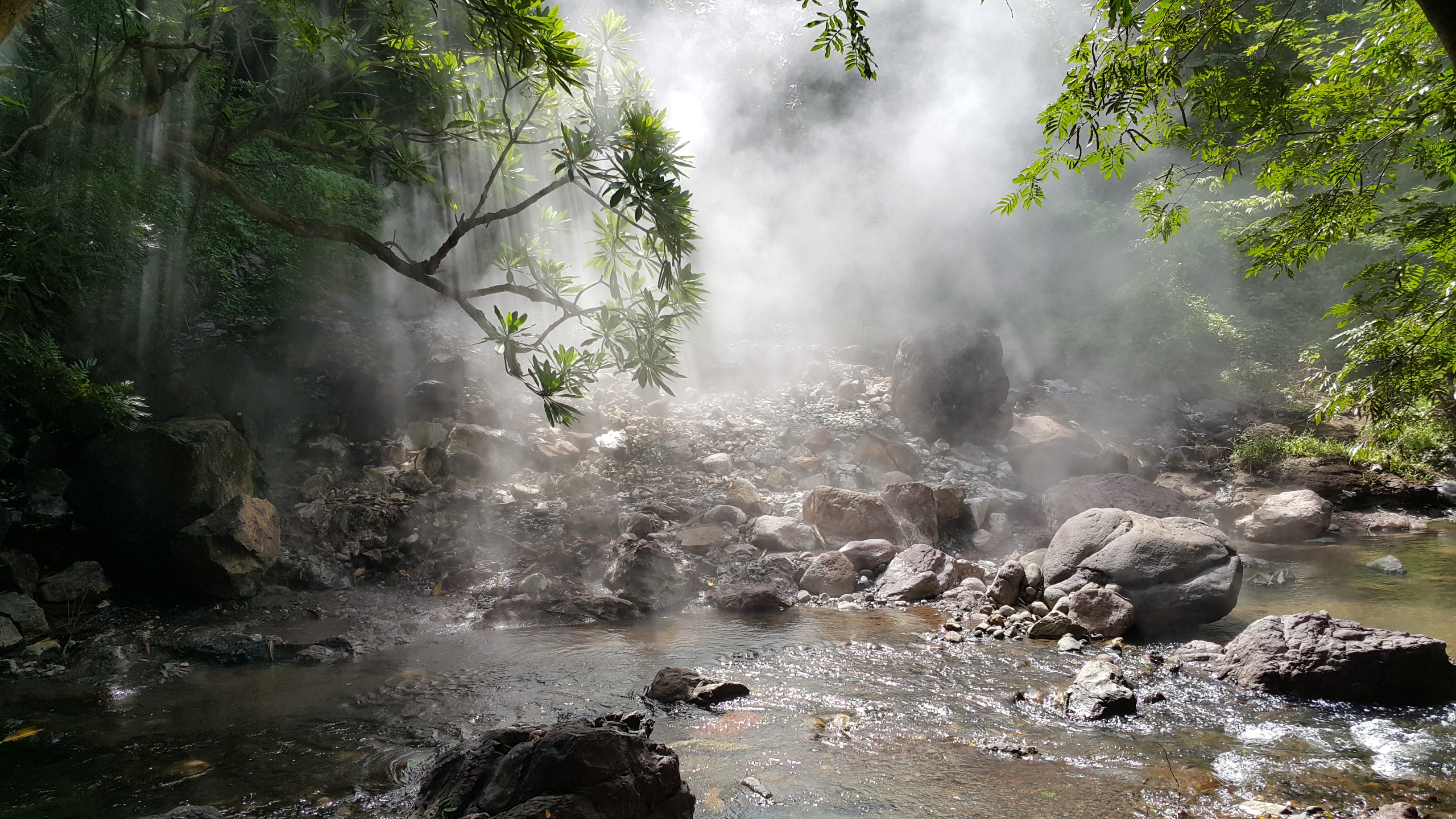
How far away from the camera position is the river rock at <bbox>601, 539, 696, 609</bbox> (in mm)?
6547

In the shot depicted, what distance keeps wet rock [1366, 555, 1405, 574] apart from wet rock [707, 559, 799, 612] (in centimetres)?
594

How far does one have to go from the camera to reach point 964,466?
11.2 metres

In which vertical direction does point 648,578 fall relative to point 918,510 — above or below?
below

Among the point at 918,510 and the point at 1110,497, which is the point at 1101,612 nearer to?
the point at 918,510

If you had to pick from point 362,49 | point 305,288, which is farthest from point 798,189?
point 362,49

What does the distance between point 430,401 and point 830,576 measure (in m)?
6.46

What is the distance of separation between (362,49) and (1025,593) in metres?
6.80

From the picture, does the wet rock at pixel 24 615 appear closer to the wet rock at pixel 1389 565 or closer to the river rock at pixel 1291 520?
the wet rock at pixel 1389 565

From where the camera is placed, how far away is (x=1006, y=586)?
6.16m

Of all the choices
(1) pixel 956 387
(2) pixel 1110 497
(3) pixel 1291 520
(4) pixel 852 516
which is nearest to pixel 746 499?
(4) pixel 852 516

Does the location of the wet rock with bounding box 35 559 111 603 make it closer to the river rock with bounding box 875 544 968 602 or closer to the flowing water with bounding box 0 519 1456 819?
the flowing water with bounding box 0 519 1456 819

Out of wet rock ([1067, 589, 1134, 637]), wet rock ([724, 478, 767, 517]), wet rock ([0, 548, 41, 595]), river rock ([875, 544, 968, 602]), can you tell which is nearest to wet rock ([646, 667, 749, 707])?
river rock ([875, 544, 968, 602])

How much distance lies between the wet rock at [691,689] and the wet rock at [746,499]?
4.27 meters

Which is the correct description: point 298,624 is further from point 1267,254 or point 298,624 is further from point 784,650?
point 1267,254
